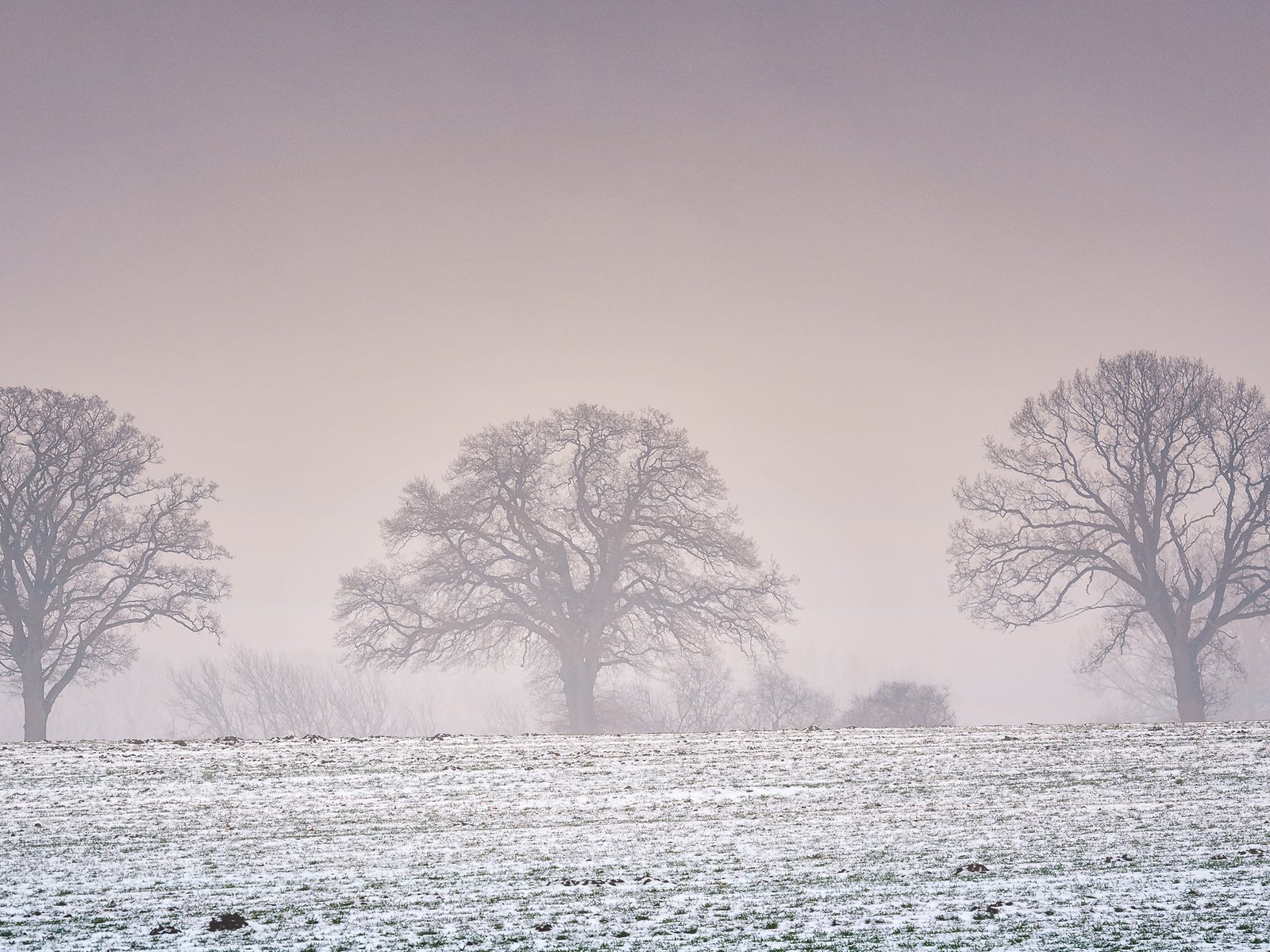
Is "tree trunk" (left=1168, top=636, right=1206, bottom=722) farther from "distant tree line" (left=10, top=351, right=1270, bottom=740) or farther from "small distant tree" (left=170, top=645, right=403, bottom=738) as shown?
"small distant tree" (left=170, top=645, right=403, bottom=738)

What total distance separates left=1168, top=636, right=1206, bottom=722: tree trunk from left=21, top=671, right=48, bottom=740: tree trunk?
122ft

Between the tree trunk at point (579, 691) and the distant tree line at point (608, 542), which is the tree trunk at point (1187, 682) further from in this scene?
the tree trunk at point (579, 691)

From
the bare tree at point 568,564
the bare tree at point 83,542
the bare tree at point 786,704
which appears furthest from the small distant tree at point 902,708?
the bare tree at point 83,542

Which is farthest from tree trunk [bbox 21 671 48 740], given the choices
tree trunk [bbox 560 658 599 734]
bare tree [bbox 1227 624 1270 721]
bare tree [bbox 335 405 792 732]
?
bare tree [bbox 1227 624 1270 721]

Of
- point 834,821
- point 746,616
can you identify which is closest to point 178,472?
point 746,616

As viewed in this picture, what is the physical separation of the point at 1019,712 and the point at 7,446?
8690 cm

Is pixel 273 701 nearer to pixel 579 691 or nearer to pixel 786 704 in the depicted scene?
pixel 786 704

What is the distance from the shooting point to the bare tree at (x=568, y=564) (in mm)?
39062

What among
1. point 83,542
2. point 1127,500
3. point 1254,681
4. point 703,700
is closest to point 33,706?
point 83,542

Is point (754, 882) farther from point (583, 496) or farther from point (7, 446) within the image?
point (7, 446)

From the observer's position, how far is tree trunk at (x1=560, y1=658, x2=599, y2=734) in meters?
38.8

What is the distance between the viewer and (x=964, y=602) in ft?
126

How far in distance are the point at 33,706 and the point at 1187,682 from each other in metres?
37.8

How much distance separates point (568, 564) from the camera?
40.4 metres
